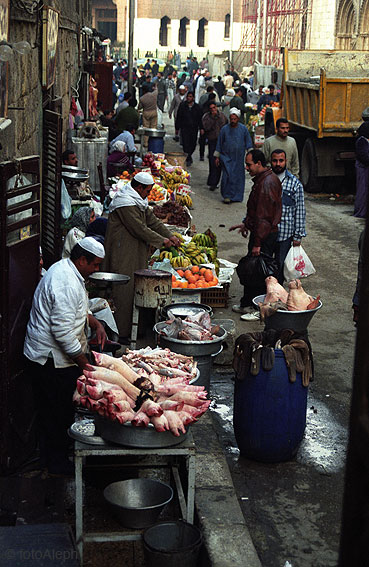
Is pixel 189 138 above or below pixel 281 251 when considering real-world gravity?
above

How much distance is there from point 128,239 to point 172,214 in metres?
3.18

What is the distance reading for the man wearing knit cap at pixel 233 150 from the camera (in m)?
15.7

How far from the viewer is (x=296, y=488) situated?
5.56 m

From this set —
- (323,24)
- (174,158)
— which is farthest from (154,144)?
(323,24)

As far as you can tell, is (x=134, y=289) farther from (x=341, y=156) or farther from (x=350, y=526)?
(x=341, y=156)

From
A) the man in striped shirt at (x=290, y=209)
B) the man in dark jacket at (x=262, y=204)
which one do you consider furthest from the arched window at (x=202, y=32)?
the man in dark jacket at (x=262, y=204)

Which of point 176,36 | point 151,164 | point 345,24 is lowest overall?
point 151,164

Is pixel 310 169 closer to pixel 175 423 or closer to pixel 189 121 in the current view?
pixel 189 121

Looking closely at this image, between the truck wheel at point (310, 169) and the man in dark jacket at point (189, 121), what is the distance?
12.3ft

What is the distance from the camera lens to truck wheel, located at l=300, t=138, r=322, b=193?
56.9 feet

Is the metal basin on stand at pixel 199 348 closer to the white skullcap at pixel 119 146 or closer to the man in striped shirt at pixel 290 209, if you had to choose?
the man in striped shirt at pixel 290 209

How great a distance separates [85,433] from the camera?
4.64 m

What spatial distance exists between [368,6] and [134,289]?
32020mm

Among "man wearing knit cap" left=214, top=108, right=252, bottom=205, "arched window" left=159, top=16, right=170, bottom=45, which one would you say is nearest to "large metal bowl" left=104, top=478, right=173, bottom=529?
"man wearing knit cap" left=214, top=108, right=252, bottom=205
